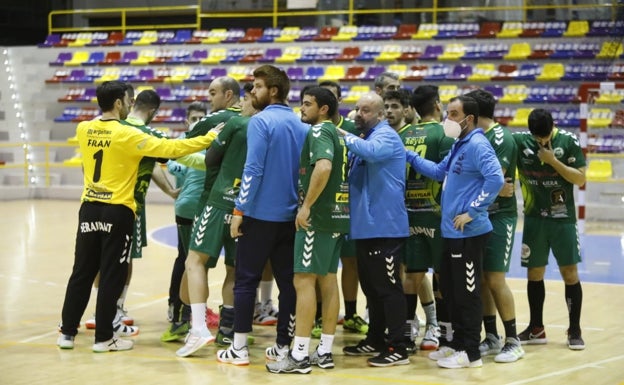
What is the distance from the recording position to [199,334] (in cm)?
702

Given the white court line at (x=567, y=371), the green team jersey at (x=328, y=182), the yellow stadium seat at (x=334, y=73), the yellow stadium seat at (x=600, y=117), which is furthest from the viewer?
the yellow stadium seat at (x=334, y=73)

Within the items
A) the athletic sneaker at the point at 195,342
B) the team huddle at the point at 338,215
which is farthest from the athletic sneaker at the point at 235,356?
the athletic sneaker at the point at 195,342

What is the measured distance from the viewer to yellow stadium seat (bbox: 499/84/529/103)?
19.8m

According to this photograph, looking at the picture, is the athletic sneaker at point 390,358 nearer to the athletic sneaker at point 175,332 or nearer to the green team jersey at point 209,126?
the athletic sneaker at point 175,332

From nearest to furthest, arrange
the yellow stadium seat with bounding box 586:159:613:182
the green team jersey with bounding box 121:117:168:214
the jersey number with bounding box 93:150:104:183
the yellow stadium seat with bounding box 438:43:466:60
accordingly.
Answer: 1. the jersey number with bounding box 93:150:104:183
2. the green team jersey with bounding box 121:117:168:214
3. the yellow stadium seat with bounding box 586:159:613:182
4. the yellow stadium seat with bounding box 438:43:466:60

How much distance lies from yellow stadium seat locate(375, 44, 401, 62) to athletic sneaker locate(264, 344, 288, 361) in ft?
49.9

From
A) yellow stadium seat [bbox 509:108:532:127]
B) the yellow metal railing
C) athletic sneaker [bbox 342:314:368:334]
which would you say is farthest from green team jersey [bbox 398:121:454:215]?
the yellow metal railing

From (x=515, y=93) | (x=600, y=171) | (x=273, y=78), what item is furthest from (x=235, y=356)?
(x=515, y=93)

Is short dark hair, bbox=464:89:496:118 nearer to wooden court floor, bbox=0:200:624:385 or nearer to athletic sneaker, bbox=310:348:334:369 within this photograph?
wooden court floor, bbox=0:200:624:385

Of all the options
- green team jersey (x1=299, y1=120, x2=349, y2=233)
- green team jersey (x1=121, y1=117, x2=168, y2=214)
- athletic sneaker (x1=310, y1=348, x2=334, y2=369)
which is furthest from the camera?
green team jersey (x1=121, y1=117, x2=168, y2=214)

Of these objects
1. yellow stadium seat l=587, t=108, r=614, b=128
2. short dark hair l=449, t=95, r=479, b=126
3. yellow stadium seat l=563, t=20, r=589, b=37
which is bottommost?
yellow stadium seat l=587, t=108, r=614, b=128

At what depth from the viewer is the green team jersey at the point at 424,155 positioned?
728cm

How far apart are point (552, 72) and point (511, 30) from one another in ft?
6.08

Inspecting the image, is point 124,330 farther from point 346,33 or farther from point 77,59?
point 77,59
